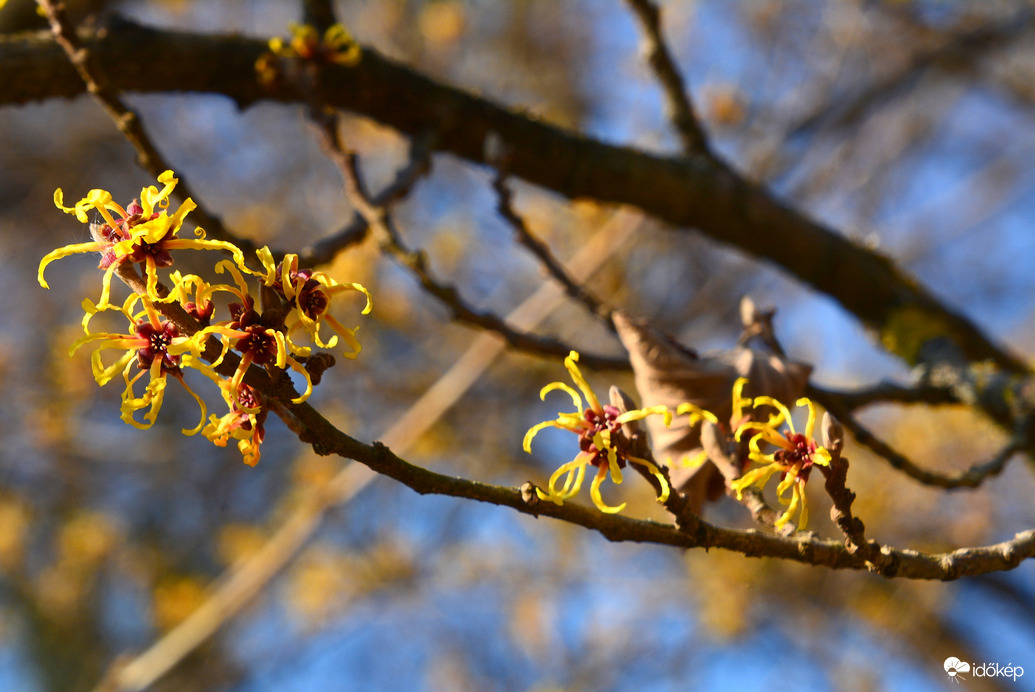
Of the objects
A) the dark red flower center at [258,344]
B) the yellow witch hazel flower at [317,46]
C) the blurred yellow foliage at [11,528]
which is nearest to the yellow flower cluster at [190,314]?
the dark red flower center at [258,344]

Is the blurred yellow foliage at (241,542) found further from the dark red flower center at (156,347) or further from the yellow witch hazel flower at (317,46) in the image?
the dark red flower center at (156,347)

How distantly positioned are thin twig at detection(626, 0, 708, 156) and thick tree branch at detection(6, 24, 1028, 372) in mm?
93

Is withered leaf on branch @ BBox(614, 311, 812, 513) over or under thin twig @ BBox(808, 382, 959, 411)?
over

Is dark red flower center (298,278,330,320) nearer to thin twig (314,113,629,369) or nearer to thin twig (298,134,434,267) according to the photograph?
thin twig (298,134,434,267)

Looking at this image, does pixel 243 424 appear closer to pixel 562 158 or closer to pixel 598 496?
pixel 598 496

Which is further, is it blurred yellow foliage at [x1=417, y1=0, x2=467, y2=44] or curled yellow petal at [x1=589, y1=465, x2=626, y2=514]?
blurred yellow foliage at [x1=417, y1=0, x2=467, y2=44]

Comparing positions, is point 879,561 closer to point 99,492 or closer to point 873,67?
point 873,67

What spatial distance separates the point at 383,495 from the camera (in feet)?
17.7

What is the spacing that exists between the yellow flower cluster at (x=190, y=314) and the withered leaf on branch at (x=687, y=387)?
0.66m

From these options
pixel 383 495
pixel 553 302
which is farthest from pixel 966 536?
pixel 383 495

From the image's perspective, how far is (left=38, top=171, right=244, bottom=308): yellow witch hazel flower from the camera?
0.98 meters

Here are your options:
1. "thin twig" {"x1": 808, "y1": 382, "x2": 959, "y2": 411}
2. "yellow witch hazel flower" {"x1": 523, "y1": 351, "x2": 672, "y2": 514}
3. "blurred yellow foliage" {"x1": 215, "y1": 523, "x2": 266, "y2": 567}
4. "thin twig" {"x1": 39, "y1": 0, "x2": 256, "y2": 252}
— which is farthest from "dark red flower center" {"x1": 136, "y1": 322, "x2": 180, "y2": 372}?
"blurred yellow foliage" {"x1": 215, "y1": 523, "x2": 266, "y2": 567}

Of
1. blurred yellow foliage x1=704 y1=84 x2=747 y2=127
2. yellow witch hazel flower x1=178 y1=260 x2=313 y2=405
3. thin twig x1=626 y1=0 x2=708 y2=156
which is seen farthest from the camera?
blurred yellow foliage x1=704 y1=84 x2=747 y2=127

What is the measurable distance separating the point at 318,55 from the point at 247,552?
353 cm
